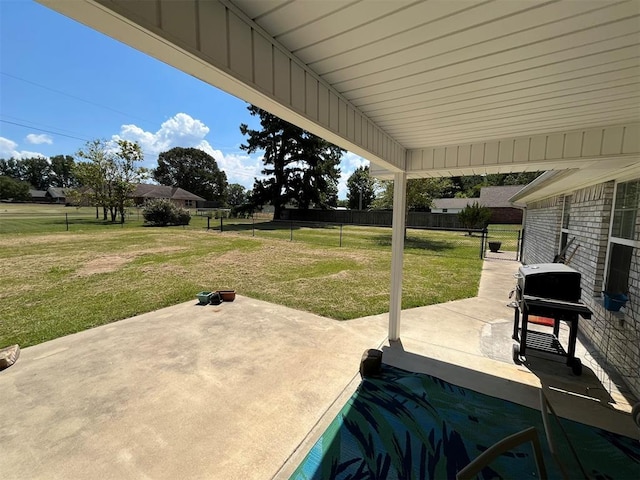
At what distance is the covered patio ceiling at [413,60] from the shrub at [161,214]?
21.3m

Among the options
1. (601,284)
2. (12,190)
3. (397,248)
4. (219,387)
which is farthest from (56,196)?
(601,284)

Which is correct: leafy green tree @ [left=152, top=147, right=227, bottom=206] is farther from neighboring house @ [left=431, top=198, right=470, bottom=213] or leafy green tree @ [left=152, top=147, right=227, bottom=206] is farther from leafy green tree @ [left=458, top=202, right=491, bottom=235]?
leafy green tree @ [left=458, top=202, right=491, bottom=235]

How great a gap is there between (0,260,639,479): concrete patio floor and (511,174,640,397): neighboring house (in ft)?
1.33

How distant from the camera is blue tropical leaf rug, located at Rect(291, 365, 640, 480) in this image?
74.7 inches

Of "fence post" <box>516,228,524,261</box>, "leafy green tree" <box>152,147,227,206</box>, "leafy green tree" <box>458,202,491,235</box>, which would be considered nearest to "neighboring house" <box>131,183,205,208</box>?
"leafy green tree" <box>152,147,227,206</box>

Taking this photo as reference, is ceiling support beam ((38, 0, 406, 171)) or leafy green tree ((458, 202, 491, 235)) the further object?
leafy green tree ((458, 202, 491, 235))

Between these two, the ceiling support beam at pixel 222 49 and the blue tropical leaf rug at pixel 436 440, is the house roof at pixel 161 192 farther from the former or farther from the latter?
the blue tropical leaf rug at pixel 436 440

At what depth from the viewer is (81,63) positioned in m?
5.39

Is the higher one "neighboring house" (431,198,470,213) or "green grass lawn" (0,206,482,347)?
"neighboring house" (431,198,470,213)

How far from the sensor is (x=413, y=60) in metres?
1.64

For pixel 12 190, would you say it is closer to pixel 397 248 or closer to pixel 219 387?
pixel 219 387

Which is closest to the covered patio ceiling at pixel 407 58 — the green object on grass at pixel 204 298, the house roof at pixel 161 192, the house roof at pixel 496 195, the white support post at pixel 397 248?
the white support post at pixel 397 248

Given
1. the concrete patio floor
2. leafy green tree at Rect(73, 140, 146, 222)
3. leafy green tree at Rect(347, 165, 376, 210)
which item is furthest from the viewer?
leafy green tree at Rect(347, 165, 376, 210)

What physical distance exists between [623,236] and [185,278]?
312 inches
